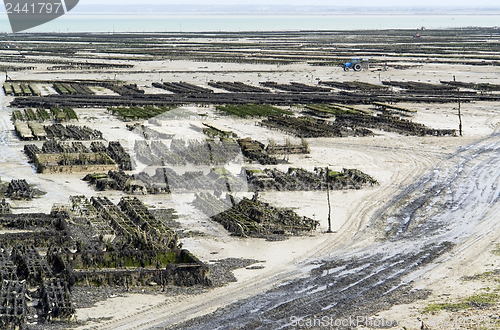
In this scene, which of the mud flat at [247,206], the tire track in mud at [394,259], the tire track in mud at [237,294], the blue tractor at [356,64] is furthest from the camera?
the blue tractor at [356,64]

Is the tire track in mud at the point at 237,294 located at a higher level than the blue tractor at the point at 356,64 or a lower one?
lower

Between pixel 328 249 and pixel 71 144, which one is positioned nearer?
pixel 328 249

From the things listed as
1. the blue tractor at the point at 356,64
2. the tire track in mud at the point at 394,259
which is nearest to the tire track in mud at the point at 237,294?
the tire track in mud at the point at 394,259

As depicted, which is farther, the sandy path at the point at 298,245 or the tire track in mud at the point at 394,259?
the sandy path at the point at 298,245

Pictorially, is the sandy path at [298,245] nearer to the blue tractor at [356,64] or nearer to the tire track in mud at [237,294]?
the tire track in mud at [237,294]

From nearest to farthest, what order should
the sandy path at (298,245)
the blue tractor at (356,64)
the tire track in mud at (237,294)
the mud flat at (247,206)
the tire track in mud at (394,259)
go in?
1. the tire track in mud at (237,294)
2. the tire track in mud at (394,259)
3. the sandy path at (298,245)
4. the mud flat at (247,206)
5. the blue tractor at (356,64)

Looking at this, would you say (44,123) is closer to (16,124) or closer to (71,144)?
(16,124)

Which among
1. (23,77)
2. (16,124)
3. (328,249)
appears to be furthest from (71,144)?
(23,77)
